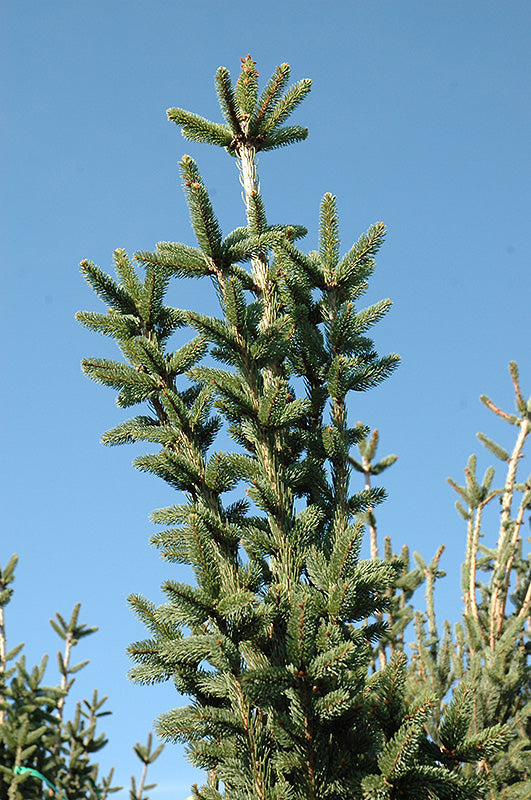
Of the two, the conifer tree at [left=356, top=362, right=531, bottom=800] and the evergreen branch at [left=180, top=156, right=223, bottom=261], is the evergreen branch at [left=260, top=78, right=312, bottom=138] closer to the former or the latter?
the evergreen branch at [left=180, top=156, right=223, bottom=261]

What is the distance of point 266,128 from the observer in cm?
436

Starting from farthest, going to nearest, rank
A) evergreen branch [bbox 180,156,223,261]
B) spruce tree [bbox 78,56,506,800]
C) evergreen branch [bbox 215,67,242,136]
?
evergreen branch [bbox 215,67,242,136], evergreen branch [bbox 180,156,223,261], spruce tree [bbox 78,56,506,800]

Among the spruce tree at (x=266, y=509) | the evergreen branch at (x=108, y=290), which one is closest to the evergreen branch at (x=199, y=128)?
the spruce tree at (x=266, y=509)

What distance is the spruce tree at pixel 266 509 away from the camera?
2986 mm

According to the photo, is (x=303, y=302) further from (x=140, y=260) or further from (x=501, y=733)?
(x=501, y=733)

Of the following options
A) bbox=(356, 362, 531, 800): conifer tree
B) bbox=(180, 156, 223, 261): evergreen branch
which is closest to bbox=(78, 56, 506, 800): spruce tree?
bbox=(180, 156, 223, 261): evergreen branch

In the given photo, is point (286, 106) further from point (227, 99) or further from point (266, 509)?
point (266, 509)

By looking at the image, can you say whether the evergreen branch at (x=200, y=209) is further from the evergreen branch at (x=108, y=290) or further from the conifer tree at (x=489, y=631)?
the conifer tree at (x=489, y=631)

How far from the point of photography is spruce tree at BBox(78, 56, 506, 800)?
2.99 m

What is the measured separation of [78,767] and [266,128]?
160 inches

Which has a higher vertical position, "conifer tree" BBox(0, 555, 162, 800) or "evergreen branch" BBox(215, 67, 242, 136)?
"evergreen branch" BBox(215, 67, 242, 136)

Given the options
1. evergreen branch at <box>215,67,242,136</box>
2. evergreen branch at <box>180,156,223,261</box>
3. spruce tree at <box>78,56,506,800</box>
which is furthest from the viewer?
evergreen branch at <box>215,67,242,136</box>

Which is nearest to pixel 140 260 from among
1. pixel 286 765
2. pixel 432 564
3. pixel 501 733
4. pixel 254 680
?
pixel 254 680

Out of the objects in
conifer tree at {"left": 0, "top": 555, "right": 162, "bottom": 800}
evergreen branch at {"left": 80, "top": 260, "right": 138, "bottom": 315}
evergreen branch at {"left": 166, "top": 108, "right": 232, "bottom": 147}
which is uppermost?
evergreen branch at {"left": 166, "top": 108, "right": 232, "bottom": 147}
